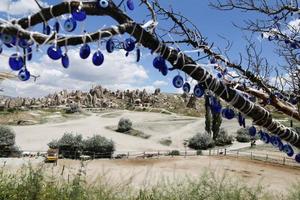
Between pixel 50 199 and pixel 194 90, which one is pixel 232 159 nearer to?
pixel 50 199

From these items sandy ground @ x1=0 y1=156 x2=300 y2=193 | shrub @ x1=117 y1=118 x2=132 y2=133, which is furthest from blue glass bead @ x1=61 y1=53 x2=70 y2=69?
shrub @ x1=117 y1=118 x2=132 y2=133

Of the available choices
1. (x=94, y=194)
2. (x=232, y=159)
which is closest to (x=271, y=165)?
(x=232, y=159)

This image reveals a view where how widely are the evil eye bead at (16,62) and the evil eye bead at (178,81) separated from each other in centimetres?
92

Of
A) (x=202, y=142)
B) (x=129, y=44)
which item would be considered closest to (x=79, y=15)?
(x=129, y=44)

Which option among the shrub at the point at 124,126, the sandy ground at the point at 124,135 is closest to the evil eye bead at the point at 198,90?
the sandy ground at the point at 124,135

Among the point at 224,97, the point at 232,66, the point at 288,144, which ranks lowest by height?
the point at 288,144

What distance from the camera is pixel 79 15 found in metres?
1.80

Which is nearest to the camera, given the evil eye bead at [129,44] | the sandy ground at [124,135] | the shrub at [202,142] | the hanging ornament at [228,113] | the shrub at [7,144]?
the evil eye bead at [129,44]

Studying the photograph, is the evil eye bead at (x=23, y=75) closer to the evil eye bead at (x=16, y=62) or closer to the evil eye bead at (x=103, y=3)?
the evil eye bead at (x=16, y=62)

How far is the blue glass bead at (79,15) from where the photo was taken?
180cm

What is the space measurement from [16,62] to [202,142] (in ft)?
135

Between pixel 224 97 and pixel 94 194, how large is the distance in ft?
20.9

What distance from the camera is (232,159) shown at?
1189 inches

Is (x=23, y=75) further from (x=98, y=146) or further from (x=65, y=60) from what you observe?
(x=98, y=146)
